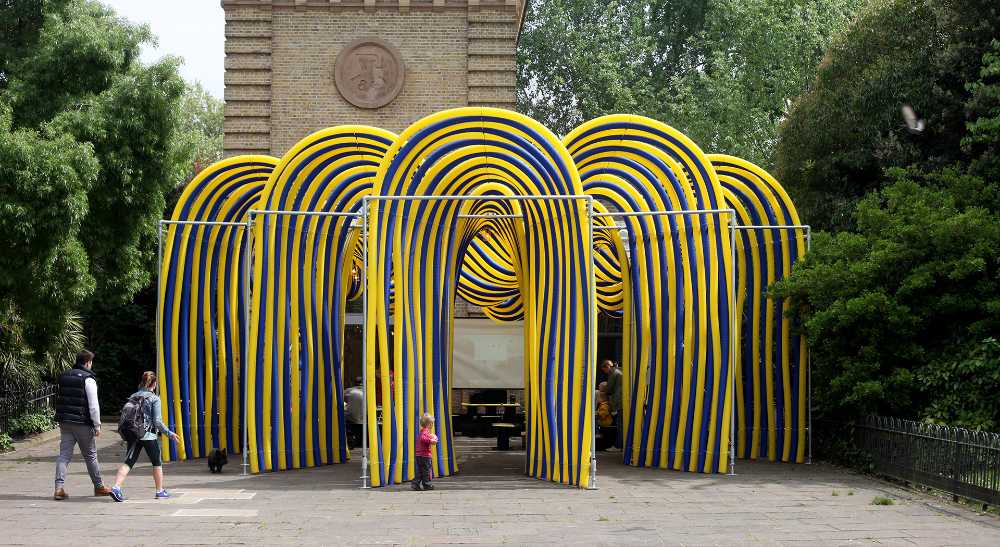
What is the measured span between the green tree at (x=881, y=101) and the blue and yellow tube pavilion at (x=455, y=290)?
3.85 metres

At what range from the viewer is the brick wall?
24.8 m

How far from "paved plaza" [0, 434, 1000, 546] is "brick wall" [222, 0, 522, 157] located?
10700mm

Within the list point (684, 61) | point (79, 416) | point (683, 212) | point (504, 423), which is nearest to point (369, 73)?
point (504, 423)

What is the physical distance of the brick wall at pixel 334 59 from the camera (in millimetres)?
24750

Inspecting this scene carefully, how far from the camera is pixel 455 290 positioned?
16609 mm

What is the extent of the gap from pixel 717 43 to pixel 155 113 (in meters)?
26.3

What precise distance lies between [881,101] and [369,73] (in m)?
10.3

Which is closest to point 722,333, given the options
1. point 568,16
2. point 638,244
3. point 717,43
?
point 638,244

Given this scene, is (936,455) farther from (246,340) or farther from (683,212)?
(246,340)

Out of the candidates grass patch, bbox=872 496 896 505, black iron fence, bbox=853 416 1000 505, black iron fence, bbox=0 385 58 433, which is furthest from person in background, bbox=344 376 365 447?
grass patch, bbox=872 496 896 505

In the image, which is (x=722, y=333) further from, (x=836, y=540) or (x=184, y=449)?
(x=184, y=449)

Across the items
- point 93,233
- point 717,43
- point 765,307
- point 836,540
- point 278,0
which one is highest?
point 717,43

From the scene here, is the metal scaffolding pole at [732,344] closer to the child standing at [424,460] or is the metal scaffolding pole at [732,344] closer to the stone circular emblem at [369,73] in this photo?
the child standing at [424,460]

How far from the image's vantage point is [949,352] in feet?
50.2
